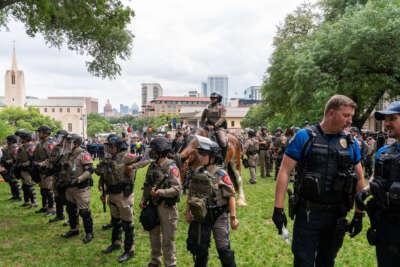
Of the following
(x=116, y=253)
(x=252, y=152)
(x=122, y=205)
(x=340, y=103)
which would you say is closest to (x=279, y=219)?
(x=340, y=103)

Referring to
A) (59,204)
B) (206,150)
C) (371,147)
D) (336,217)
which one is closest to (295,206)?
(336,217)

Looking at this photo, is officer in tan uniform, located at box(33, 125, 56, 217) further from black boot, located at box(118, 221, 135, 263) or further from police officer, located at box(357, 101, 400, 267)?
police officer, located at box(357, 101, 400, 267)

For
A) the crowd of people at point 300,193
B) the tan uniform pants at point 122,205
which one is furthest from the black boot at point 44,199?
the tan uniform pants at point 122,205

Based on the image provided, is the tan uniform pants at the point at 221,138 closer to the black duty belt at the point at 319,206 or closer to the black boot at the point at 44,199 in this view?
the black duty belt at the point at 319,206

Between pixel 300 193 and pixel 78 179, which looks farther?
pixel 78 179

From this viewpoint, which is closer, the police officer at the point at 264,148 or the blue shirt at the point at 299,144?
the blue shirt at the point at 299,144

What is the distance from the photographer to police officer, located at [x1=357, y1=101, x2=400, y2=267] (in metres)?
2.64

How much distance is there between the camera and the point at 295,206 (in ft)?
10.6

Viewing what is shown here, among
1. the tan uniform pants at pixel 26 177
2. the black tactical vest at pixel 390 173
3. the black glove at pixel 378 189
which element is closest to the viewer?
the black tactical vest at pixel 390 173

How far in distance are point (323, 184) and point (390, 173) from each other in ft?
2.01

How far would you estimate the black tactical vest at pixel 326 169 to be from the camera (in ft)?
10.0

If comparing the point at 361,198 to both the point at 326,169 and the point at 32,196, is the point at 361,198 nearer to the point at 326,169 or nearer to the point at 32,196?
the point at 326,169

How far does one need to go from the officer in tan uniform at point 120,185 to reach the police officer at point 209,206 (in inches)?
74.3

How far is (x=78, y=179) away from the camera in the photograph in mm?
5887
